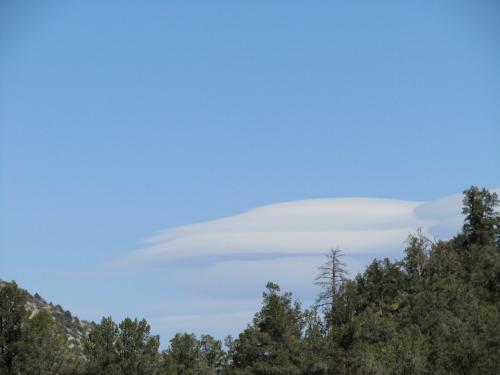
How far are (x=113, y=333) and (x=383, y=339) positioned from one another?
26.3 metres

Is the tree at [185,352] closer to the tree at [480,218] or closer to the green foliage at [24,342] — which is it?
the green foliage at [24,342]

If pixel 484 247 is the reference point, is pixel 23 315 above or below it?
below

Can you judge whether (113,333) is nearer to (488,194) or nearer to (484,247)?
(484,247)

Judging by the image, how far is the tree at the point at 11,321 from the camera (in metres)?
66.9

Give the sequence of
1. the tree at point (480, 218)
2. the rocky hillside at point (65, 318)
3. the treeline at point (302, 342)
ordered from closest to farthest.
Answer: the treeline at point (302, 342) < the tree at point (480, 218) < the rocky hillside at point (65, 318)

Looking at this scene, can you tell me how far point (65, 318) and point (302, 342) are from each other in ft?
319

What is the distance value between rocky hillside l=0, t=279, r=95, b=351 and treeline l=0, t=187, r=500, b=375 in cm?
7291

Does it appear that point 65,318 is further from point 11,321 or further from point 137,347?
point 137,347

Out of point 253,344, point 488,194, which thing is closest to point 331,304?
point 253,344

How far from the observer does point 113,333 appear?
209 feet

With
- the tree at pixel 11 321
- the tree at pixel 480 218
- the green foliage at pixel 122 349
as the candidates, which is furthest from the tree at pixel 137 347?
the tree at pixel 480 218

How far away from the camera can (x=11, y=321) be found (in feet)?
225

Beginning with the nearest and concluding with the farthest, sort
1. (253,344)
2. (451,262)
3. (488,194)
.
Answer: (253,344) → (451,262) → (488,194)

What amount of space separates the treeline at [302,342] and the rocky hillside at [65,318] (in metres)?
72.9
